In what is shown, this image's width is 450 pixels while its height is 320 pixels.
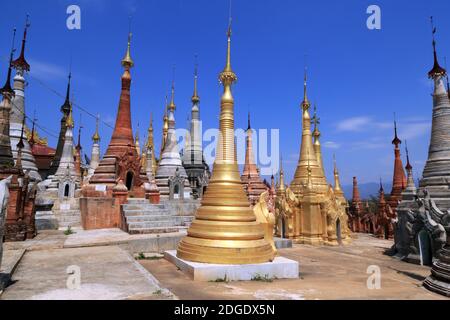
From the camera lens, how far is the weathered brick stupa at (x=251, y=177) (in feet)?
109

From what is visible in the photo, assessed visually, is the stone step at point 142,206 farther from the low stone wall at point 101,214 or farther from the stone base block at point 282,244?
the stone base block at point 282,244

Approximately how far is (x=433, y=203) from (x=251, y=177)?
70.4 feet

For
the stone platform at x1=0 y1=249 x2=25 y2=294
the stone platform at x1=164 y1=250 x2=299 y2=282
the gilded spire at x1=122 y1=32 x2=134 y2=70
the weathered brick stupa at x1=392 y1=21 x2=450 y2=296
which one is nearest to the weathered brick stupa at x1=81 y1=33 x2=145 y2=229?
the gilded spire at x1=122 y1=32 x2=134 y2=70

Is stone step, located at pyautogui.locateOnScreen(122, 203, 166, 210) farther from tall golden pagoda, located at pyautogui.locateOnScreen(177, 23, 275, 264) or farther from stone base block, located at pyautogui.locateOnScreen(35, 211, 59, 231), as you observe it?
tall golden pagoda, located at pyautogui.locateOnScreen(177, 23, 275, 264)

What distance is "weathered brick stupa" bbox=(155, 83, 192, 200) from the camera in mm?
29250

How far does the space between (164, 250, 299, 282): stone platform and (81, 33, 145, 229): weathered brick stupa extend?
10467mm

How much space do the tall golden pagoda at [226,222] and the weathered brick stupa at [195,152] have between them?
87.0 ft

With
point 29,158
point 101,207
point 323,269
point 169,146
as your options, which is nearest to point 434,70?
point 323,269

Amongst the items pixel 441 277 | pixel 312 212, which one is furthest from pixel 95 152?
pixel 441 277

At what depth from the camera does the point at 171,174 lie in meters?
31.6

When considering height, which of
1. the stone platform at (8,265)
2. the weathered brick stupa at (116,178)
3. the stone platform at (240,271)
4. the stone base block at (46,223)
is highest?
the weathered brick stupa at (116,178)

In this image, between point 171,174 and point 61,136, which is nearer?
point 171,174

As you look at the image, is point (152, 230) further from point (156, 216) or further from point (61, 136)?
point (61, 136)

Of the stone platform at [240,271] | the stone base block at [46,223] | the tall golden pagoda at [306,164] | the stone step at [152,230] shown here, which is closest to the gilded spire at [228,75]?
the stone platform at [240,271]
